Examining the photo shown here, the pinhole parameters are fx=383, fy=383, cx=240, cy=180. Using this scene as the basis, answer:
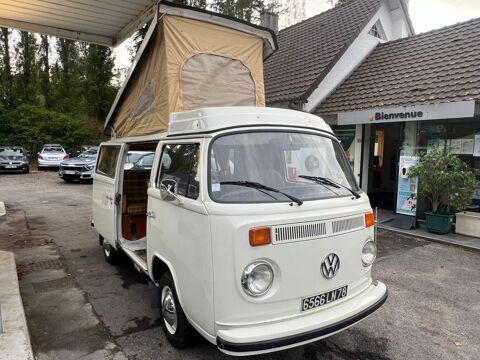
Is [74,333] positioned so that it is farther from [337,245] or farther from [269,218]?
[337,245]

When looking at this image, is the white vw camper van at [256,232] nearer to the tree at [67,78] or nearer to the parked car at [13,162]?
the parked car at [13,162]

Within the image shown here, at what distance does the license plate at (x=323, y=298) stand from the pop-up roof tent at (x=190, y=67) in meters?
2.60

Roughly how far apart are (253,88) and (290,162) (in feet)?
7.45

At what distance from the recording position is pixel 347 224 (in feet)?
10.6

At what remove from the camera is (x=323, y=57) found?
12188 millimetres

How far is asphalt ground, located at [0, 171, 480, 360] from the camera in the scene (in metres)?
3.62

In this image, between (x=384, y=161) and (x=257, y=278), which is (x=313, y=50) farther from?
(x=257, y=278)

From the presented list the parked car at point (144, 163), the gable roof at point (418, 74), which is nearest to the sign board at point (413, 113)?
the gable roof at point (418, 74)

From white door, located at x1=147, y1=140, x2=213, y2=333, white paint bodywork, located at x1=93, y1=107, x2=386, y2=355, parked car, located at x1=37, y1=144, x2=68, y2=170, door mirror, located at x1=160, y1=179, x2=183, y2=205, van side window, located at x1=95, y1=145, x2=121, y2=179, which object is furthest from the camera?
parked car, located at x1=37, y1=144, x2=68, y2=170

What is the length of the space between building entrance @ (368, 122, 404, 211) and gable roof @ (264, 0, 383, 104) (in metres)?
2.64

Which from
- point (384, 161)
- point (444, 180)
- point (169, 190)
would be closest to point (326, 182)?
point (169, 190)

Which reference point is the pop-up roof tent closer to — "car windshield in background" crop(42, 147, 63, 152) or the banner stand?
the banner stand

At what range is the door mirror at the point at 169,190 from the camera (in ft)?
11.1

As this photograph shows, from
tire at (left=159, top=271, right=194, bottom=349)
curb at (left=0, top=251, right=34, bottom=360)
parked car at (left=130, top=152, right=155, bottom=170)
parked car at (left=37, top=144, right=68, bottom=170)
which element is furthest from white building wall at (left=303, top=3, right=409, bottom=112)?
parked car at (left=37, top=144, right=68, bottom=170)
